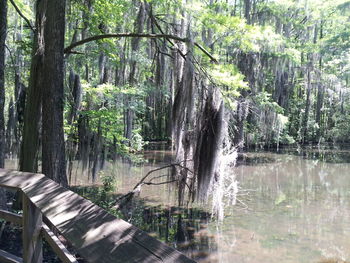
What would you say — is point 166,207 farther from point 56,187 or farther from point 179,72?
point 56,187

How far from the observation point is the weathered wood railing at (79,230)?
3.49 ft

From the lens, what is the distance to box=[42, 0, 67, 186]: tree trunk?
5.52 meters

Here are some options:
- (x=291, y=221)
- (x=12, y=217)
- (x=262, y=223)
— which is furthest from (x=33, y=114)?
(x=291, y=221)

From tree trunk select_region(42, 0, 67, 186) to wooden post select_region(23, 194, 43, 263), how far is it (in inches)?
142

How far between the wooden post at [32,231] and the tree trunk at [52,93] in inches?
142

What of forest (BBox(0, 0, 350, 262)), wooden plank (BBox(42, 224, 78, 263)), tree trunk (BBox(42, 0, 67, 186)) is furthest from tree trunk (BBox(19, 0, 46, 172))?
wooden plank (BBox(42, 224, 78, 263))

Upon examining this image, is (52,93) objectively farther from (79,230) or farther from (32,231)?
(79,230)

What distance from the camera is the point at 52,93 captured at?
5520 mm

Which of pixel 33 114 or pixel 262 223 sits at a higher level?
pixel 33 114

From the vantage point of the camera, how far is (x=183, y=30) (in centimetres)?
692

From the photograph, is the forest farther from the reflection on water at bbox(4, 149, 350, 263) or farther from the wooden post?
the wooden post

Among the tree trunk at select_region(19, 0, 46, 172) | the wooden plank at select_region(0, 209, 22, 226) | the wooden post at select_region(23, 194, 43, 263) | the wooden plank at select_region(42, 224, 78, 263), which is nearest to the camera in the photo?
the wooden plank at select_region(42, 224, 78, 263)

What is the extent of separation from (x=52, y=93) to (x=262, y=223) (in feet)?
19.1

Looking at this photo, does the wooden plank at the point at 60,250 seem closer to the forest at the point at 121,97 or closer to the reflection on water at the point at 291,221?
the forest at the point at 121,97
